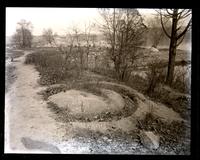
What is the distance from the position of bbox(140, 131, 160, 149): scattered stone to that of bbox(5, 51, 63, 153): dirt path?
1.44 ft

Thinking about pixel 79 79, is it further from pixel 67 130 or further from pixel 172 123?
pixel 172 123

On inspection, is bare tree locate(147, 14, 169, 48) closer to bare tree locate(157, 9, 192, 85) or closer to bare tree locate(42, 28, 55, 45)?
bare tree locate(157, 9, 192, 85)

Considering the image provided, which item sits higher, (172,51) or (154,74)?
(172,51)

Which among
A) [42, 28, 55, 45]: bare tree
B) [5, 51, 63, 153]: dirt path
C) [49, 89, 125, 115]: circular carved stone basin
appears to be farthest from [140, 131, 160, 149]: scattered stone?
[42, 28, 55, 45]: bare tree

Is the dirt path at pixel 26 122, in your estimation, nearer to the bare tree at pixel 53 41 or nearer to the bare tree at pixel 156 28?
the bare tree at pixel 53 41

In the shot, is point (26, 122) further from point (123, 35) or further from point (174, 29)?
point (174, 29)

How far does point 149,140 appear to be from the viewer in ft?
5.37

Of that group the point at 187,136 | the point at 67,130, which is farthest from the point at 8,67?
the point at 187,136

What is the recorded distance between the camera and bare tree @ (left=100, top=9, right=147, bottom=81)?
1.69 metres

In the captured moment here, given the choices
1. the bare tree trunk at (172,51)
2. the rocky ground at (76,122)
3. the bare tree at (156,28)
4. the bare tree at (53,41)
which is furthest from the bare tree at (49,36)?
the bare tree trunk at (172,51)

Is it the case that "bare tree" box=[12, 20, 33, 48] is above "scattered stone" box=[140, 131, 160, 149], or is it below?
above

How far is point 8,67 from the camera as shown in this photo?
5.46 feet

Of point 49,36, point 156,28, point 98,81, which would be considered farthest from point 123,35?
point 49,36

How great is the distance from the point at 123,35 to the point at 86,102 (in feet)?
1.38
